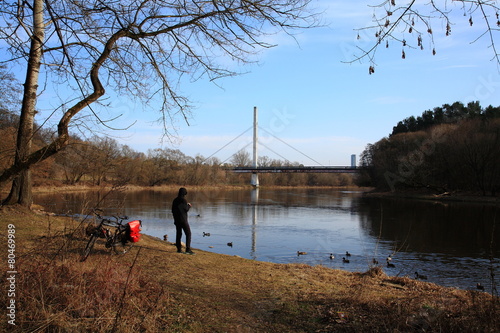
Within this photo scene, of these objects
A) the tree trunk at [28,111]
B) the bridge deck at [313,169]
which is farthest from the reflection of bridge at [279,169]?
the tree trunk at [28,111]

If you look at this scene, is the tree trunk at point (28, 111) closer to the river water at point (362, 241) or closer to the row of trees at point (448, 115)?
the river water at point (362, 241)

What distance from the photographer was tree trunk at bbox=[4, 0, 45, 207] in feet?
15.0

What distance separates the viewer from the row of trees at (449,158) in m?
44.3

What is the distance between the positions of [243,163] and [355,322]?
320 feet

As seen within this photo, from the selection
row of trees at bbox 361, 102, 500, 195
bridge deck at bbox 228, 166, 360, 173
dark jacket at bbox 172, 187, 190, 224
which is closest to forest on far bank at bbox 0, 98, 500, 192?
row of trees at bbox 361, 102, 500, 195

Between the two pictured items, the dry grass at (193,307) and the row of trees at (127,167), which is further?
the row of trees at (127,167)

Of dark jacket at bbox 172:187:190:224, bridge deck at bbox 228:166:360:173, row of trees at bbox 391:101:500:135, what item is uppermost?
row of trees at bbox 391:101:500:135

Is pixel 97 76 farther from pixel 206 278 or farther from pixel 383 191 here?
pixel 383 191

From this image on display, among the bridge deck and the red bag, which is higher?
the bridge deck

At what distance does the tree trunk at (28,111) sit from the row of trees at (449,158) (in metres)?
46.9

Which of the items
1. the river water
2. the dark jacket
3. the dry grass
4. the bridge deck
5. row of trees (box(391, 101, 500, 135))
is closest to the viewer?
the dry grass

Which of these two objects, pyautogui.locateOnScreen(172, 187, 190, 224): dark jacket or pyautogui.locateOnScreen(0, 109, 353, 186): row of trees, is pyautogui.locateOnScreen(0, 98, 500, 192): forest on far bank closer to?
Answer: pyautogui.locateOnScreen(0, 109, 353, 186): row of trees

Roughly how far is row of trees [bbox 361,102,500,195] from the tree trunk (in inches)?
1847

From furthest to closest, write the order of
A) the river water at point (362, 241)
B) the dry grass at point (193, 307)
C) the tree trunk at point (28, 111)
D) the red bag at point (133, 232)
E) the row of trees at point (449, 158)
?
the row of trees at point (449, 158)
the river water at point (362, 241)
the red bag at point (133, 232)
the tree trunk at point (28, 111)
the dry grass at point (193, 307)
